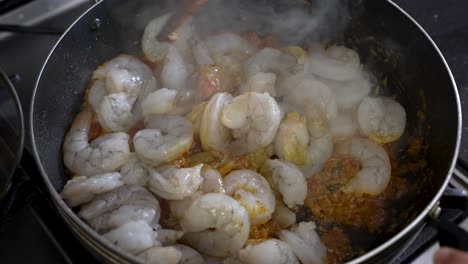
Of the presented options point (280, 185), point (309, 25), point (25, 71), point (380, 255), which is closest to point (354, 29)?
point (309, 25)

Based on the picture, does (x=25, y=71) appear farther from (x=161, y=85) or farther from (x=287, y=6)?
(x=287, y=6)

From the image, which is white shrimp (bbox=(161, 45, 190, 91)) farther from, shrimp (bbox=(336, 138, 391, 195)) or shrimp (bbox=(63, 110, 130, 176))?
shrimp (bbox=(336, 138, 391, 195))

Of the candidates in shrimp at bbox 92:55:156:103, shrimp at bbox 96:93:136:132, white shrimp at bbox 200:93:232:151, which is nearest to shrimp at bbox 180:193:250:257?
white shrimp at bbox 200:93:232:151

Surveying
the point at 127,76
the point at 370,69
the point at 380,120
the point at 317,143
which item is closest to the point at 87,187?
the point at 127,76

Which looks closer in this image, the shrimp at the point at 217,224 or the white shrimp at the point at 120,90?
the shrimp at the point at 217,224

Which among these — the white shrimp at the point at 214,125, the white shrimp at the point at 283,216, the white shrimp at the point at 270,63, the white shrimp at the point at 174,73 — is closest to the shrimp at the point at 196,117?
the white shrimp at the point at 214,125

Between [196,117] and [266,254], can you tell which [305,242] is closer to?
[266,254]

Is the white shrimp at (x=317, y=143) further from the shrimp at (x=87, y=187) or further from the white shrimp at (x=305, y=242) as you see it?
the shrimp at (x=87, y=187)
